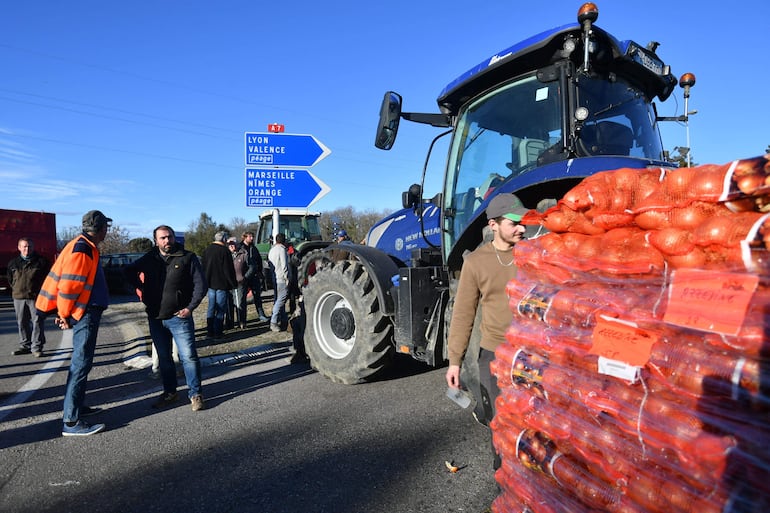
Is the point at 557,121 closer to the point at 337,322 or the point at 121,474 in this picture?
the point at 337,322

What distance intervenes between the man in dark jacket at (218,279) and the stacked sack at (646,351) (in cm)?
674

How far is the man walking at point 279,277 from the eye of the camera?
27.3 ft

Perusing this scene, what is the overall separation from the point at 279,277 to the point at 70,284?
4506 millimetres

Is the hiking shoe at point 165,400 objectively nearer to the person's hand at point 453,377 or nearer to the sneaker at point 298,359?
the sneaker at point 298,359

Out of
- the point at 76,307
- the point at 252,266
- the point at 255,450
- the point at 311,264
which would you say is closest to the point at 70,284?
the point at 76,307

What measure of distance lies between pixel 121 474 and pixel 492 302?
2835mm

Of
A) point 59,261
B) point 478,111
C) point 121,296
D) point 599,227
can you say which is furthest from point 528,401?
point 121,296

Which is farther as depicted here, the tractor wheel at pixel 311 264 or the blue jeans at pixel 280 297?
the blue jeans at pixel 280 297

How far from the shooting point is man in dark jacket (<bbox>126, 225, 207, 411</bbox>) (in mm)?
4551

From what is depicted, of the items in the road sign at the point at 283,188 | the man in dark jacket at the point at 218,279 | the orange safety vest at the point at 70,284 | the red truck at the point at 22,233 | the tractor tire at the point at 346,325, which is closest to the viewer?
the orange safety vest at the point at 70,284

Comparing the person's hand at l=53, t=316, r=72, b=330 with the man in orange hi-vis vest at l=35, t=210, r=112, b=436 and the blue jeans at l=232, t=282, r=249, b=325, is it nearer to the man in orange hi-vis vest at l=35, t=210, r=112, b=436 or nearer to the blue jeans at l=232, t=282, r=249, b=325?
the man in orange hi-vis vest at l=35, t=210, r=112, b=436

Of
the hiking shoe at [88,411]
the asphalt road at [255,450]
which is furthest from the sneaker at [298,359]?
the hiking shoe at [88,411]

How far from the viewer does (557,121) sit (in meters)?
3.24

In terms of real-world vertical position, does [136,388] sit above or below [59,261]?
below
